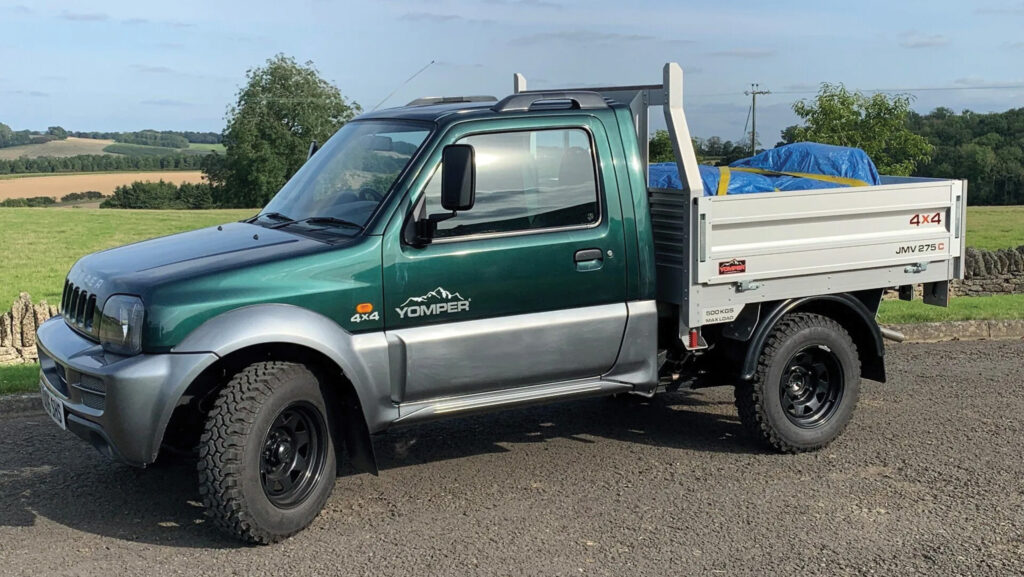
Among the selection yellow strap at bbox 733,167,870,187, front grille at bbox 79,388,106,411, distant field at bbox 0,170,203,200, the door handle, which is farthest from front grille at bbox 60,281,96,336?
distant field at bbox 0,170,203,200

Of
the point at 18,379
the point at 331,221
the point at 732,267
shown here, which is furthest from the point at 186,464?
the point at 732,267

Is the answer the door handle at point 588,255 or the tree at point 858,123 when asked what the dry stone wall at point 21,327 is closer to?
the door handle at point 588,255

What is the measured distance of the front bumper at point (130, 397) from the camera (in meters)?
4.85

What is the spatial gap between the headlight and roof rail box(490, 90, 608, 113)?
2.22 metres

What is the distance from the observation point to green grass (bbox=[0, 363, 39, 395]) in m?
7.86

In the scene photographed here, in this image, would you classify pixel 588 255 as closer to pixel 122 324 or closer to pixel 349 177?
pixel 349 177

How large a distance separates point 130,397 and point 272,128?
293 ft

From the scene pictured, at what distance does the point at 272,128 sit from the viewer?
9081 centimetres

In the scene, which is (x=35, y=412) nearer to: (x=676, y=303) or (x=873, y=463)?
(x=676, y=303)

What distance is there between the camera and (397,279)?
5406mm

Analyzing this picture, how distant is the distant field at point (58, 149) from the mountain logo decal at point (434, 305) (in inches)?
3174

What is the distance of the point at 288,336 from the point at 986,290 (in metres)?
14.9

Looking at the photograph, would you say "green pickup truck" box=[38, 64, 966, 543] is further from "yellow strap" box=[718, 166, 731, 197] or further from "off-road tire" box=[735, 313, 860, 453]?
"yellow strap" box=[718, 166, 731, 197]

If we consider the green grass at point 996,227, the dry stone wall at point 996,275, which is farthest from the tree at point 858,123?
the dry stone wall at point 996,275
